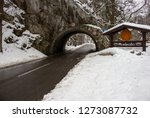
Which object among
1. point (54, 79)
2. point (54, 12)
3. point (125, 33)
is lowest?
point (54, 79)

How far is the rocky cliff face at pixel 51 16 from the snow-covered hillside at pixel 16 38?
121cm

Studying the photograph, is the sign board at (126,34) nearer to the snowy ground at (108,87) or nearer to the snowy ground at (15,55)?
the snowy ground at (15,55)

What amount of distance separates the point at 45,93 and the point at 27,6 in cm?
2279

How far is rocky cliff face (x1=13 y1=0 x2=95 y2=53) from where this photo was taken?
105ft

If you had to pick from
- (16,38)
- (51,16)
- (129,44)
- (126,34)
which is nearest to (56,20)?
(51,16)

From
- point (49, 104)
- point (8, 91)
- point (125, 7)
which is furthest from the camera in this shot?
point (125, 7)

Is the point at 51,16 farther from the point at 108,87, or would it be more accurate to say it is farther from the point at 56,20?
the point at 108,87

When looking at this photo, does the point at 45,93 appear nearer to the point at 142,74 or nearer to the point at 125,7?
the point at 142,74

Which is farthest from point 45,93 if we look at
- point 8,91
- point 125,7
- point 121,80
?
point 125,7

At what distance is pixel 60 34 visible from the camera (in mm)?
33562

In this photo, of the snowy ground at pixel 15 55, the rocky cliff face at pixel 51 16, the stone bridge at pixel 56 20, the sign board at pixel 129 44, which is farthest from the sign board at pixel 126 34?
the snowy ground at pixel 15 55

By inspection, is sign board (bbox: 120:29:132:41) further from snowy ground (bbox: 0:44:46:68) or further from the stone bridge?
snowy ground (bbox: 0:44:46:68)

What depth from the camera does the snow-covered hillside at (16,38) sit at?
85.5ft

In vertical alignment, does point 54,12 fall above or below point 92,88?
above
